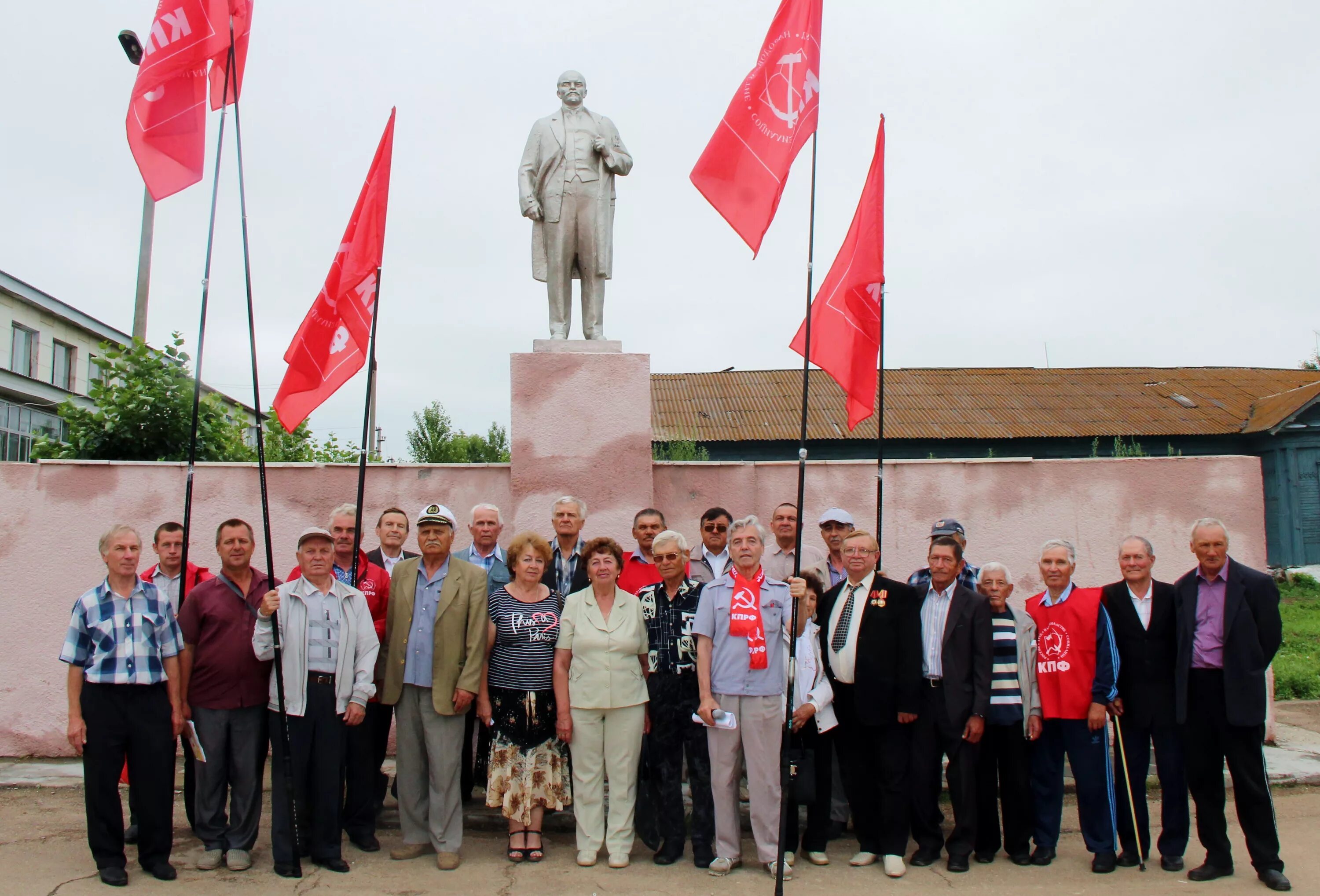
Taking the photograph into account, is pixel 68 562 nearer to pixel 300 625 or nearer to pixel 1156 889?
pixel 300 625

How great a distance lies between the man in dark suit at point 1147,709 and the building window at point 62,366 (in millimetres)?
34546

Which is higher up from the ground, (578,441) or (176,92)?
(176,92)

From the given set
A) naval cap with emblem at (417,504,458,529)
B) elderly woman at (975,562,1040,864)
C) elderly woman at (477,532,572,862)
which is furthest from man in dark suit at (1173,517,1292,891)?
naval cap with emblem at (417,504,458,529)

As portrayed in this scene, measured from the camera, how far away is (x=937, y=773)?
5.02m

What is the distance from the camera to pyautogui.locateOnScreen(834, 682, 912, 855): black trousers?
4.91m

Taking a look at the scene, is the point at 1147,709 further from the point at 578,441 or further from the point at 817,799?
the point at 578,441

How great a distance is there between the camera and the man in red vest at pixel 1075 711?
4.91 m

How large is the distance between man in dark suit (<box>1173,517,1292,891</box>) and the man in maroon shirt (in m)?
4.46

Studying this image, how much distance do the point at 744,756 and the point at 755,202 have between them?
9.14 feet

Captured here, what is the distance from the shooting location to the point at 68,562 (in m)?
7.02

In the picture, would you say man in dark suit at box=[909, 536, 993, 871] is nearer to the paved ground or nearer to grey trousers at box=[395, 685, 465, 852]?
the paved ground

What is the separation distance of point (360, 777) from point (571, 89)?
4.71m

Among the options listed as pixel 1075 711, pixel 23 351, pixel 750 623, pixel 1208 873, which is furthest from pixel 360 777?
pixel 23 351

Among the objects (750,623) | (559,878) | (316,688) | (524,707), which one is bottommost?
(559,878)
